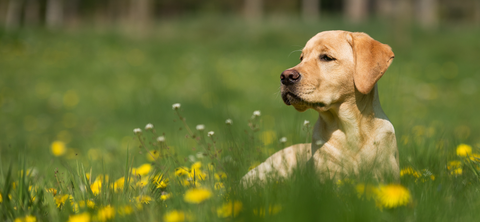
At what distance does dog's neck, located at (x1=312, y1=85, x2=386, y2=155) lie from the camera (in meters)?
2.55

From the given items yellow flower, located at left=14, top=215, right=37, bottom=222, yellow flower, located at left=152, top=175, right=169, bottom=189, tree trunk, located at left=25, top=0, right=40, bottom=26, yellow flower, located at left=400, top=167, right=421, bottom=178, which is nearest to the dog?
yellow flower, located at left=400, top=167, right=421, bottom=178

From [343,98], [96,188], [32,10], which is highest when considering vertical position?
[32,10]

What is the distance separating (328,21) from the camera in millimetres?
19188

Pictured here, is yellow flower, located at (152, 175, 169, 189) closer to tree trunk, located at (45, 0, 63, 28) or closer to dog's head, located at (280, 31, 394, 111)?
dog's head, located at (280, 31, 394, 111)

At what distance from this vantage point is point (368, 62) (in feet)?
8.06

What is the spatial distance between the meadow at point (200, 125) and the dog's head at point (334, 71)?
213 mm

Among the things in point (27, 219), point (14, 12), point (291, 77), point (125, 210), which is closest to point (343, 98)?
point (291, 77)

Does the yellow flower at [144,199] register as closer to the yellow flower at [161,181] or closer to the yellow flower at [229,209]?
the yellow flower at [161,181]

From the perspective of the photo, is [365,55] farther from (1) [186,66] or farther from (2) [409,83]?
(1) [186,66]

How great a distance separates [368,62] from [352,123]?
0.43m

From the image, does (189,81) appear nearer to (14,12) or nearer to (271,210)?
(271,210)

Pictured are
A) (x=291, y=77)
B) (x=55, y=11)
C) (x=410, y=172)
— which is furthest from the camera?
(x=55, y=11)

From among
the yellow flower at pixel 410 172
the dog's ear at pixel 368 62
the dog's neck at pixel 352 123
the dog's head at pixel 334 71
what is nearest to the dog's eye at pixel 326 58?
the dog's head at pixel 334 71

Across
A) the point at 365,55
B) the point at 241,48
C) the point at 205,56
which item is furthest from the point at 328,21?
the point at 365,55
